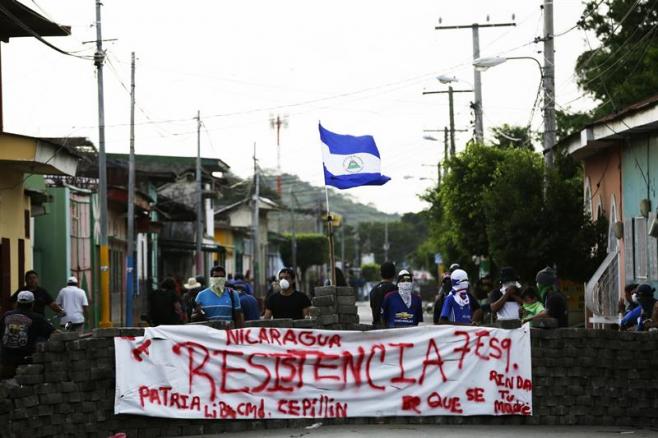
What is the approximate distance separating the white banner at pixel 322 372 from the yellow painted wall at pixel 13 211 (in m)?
13.5

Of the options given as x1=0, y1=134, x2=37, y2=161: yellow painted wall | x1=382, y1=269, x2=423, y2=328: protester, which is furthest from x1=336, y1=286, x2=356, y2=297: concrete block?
x1=0, y1=134, x2=37, y2=161: yellow painted wall

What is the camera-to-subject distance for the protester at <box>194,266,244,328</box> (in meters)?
17.5

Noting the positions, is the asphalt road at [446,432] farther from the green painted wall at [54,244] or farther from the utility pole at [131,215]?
the utility pole at [131,215]

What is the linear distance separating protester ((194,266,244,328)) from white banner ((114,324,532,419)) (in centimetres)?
329

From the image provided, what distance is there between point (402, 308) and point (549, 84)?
13.3 m

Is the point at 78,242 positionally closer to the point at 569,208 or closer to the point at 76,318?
the point at 76,318

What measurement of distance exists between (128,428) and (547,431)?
422 centimetres

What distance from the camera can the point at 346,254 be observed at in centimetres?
16088

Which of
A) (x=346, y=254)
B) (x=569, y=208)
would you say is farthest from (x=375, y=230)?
(x=569, y=208)

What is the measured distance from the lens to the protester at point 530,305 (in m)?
17.1

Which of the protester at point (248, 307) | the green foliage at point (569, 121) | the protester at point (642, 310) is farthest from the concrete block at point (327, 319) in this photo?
the green foliage at point (569, 121)

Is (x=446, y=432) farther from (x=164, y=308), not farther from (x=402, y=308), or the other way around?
(x=164, y=308)

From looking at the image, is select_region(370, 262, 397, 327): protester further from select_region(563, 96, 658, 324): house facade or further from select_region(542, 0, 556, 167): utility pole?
select_region(542, 0, 556, 167): utility pole

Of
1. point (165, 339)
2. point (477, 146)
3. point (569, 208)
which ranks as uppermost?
point (477, 146)
